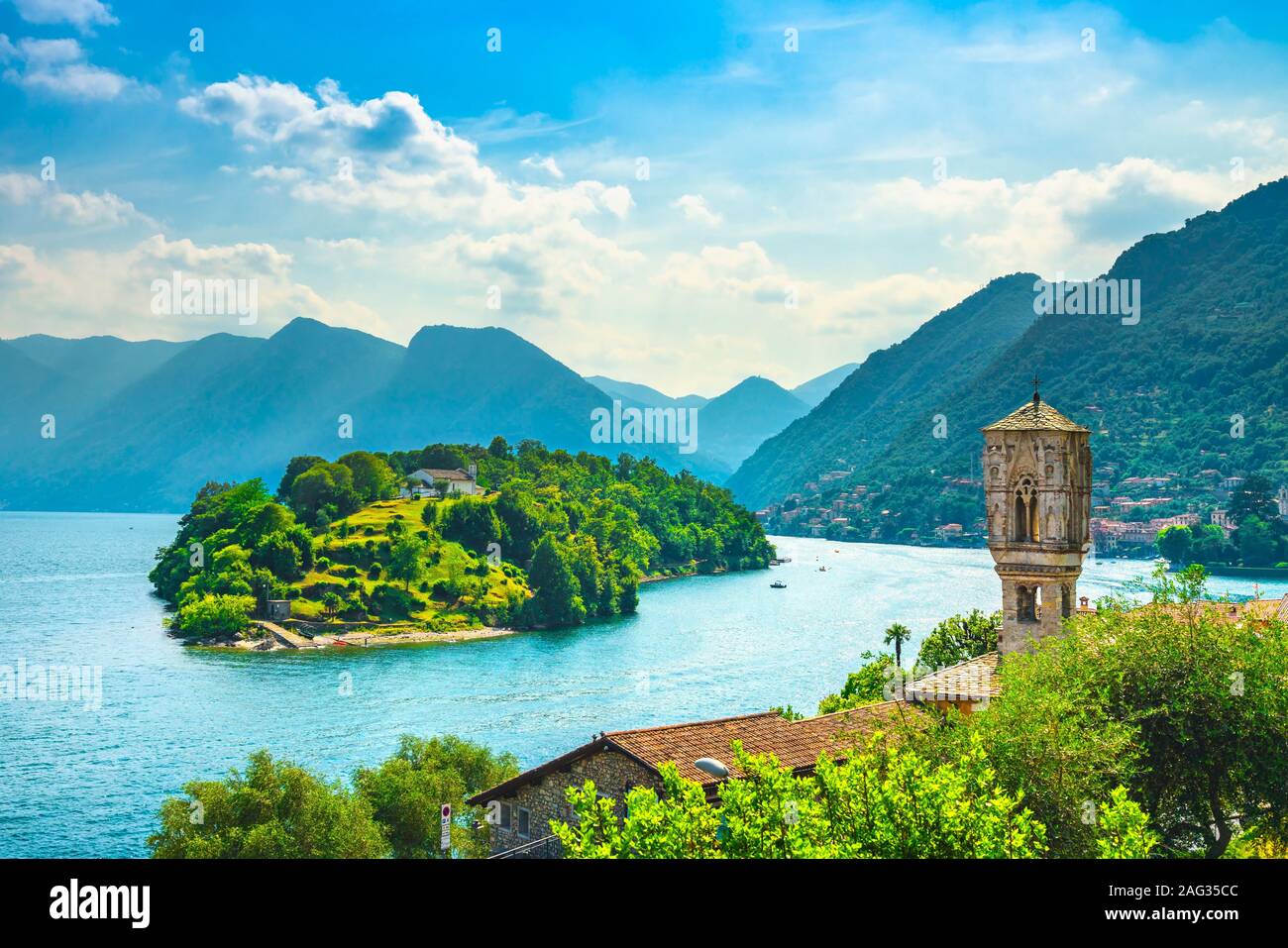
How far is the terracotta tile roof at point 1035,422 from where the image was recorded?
2984 centimetres

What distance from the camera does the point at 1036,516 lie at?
3009 centimetres

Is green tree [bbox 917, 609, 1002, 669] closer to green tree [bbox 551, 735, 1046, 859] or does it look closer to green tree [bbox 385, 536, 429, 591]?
green tree [bbox 551, 735, 1046, 859]

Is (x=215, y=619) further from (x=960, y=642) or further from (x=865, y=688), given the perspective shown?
(x=865, y=688)

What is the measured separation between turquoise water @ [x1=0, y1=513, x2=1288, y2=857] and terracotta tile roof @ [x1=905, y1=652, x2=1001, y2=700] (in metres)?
27.0

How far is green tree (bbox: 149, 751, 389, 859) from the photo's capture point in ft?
101

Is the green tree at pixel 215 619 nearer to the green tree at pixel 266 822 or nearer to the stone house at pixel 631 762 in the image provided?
the green tree at pixel 266 822

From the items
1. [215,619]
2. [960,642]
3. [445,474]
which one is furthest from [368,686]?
[445,474]

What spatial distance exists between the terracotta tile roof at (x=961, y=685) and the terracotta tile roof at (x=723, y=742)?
3.97 feet

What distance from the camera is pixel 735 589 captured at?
136 metres

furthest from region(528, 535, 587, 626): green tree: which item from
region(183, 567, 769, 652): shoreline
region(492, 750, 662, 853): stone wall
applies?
region(492, 750, 662, 853): stone wall

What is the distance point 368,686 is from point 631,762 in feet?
173
